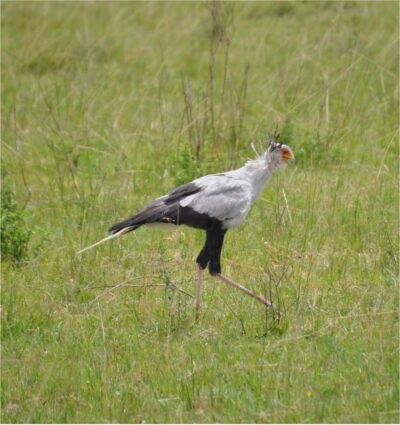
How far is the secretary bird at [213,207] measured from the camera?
5598 mm

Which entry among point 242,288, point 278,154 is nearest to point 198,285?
point 242,288

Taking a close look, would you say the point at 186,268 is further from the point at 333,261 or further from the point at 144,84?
the point at 144,84

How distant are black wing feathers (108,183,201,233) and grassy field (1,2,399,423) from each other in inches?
9.4

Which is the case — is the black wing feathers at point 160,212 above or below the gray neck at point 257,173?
below

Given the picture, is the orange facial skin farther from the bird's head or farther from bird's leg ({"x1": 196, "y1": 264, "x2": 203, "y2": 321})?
bird's leg ({"x1": 196, "y1": 264, "x2": 203, "y2": 321})

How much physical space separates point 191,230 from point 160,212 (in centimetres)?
135

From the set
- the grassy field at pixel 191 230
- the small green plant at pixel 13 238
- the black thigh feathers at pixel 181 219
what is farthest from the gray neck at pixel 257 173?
the small green plant at pixel 13 238

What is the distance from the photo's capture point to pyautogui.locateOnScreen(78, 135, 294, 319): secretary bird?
5598mm

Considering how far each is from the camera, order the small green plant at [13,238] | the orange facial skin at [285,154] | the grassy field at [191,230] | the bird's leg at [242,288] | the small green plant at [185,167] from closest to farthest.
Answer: the grassy field at [191,230], the bird's leg at [242,288], the orange facial skin at [285,154], the small green plant at [13,238], the small green plant at [185,167]

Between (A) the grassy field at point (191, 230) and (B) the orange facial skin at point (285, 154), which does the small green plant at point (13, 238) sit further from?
(B) the orange facial skin at point (285, 154)

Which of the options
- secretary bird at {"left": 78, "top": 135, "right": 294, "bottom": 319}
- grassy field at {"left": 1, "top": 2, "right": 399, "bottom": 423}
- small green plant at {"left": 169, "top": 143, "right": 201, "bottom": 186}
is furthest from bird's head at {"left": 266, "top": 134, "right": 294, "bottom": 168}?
small green plant at {"left": 169, "top": 143, "right": 201, "bottom": 186}

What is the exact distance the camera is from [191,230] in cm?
698

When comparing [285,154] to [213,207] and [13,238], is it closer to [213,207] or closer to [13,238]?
[213,207]

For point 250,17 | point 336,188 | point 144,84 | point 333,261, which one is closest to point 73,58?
point 144,84
